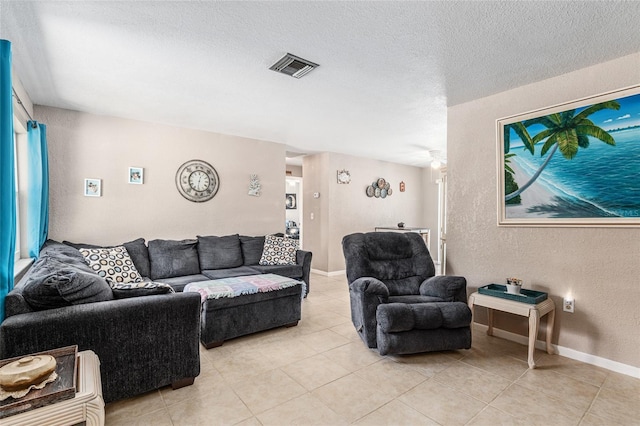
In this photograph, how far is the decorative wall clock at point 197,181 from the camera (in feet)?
14.5

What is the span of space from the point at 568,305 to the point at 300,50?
3.06 meters

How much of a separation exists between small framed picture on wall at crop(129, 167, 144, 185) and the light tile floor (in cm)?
253

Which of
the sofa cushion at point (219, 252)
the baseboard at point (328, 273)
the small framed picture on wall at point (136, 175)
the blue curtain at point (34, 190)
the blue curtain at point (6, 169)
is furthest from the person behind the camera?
the baseboard at point (328, 273)

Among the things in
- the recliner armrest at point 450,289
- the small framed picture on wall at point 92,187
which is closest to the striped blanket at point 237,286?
the recliner armrest at point 450,289

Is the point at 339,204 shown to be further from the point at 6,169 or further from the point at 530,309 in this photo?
the point at 6,169

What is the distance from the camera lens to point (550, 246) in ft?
9.22

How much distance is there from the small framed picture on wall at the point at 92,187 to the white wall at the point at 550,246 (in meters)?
4.19

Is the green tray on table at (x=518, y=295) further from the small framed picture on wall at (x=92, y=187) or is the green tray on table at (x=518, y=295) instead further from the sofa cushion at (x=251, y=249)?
the small framed picture on wall at (x=92, y=187)

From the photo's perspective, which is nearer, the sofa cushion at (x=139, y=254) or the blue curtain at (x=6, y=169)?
the blue curtain at (x=6, y=169)

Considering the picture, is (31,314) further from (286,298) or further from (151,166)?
(151,166)

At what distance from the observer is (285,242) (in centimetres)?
469

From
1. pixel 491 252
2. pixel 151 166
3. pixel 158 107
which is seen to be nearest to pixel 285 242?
pixel 151 166

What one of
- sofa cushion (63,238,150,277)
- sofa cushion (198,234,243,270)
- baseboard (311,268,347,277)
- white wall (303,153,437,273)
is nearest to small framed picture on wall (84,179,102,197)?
sofa cushion (63,238,150,277)

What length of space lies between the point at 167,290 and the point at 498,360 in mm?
2669
